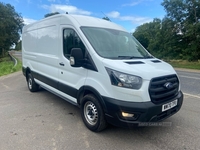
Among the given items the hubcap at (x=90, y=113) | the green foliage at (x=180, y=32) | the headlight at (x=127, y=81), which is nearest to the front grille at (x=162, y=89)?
the headlight at (x=127, y=81)

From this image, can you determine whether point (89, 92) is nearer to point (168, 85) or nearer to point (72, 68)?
point (72, 68)

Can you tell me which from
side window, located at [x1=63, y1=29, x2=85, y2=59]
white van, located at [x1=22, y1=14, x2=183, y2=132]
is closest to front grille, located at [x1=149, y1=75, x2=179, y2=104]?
white van, located at [x1=22, y1=14, x2=183, y2=132]

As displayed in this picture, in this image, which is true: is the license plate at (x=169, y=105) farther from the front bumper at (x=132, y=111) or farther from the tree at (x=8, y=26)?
the tree at (x=8, y=26)

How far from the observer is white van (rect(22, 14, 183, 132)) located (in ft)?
9.00

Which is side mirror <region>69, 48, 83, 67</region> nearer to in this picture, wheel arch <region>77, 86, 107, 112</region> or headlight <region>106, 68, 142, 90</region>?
wheel arch <region>77, 86, 107, 112</region>

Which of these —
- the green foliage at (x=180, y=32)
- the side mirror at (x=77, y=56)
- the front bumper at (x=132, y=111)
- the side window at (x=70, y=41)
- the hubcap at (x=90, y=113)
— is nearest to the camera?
the front bumper at (x=132, y=111)

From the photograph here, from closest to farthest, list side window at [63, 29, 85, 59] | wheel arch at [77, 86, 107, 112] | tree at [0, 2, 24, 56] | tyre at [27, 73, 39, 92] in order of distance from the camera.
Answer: wheel arch at [77, 86, 107, 112] < side window at [63, 29, 85, 59] < tyre at [27, 73, 39, 92] < tree at [0, 2, 24, 56]

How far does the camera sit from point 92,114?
3.38m

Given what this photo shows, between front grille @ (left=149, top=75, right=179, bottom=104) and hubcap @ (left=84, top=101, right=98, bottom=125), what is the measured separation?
3.82 feet

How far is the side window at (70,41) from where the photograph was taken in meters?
3.51

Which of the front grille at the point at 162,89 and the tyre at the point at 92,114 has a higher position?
the front grille at the point at 162,89

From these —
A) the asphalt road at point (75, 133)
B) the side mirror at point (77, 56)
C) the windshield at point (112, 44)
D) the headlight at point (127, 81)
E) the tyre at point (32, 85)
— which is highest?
the windshield at point (112, 44)

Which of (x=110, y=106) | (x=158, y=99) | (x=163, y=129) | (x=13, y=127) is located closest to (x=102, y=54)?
(x=110, y=106)

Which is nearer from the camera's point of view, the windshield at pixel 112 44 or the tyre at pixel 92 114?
the tyre at pixel 92 114
